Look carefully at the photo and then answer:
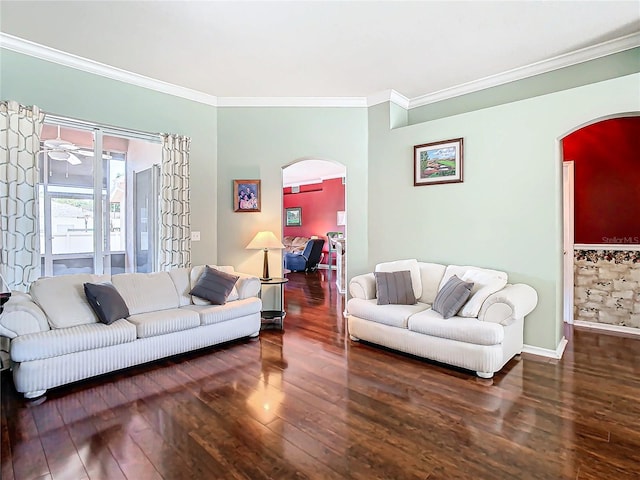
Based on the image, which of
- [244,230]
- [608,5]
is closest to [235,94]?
[244,230]

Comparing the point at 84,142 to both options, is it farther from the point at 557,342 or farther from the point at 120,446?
the point at 557,342

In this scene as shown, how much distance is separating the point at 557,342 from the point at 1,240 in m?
5.45

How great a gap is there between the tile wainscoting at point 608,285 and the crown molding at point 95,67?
5.35m

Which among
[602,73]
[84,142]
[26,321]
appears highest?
[602,73]

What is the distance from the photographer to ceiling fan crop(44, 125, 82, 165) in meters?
3.69

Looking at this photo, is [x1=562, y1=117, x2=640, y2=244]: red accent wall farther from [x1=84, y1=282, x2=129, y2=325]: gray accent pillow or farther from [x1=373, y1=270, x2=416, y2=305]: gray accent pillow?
[x1=84, y1=282, x2=129, y2=325]: gray accent pillow

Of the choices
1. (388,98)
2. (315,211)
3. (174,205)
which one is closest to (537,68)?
(388,98)

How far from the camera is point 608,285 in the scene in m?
4.52

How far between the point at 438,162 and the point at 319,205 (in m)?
7.09

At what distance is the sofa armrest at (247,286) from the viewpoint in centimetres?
426

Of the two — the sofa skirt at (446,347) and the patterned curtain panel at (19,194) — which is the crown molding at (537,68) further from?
the patterned curtain panel at (19,194)

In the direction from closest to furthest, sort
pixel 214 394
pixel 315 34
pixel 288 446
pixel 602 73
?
pixel 288 446 → pixel 214 394 → pixel 315 34 → pixel 602 73

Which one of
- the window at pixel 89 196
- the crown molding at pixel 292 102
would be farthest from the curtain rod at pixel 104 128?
the crown molding at pixel 292 102

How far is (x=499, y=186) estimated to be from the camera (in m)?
3.94
